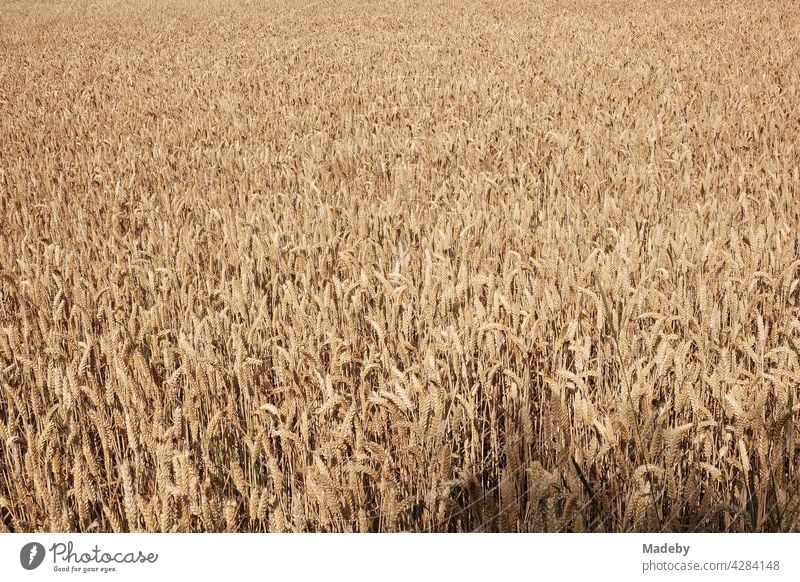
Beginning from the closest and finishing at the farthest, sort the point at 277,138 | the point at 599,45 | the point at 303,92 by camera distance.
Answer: the point at 277,138
the point at 303,92
the point at 599,45

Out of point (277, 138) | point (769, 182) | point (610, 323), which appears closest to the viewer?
point (610, 323)

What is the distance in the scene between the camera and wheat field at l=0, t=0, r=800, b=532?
53.8 inches

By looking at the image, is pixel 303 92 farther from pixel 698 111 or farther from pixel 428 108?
pixel 698 111

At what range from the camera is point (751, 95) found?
17.9 ft

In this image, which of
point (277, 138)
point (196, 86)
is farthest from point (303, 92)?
point (277, 138)

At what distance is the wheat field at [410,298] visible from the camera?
137 centimetres

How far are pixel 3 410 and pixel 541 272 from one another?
5.04ft

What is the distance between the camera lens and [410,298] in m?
A: 2.27
